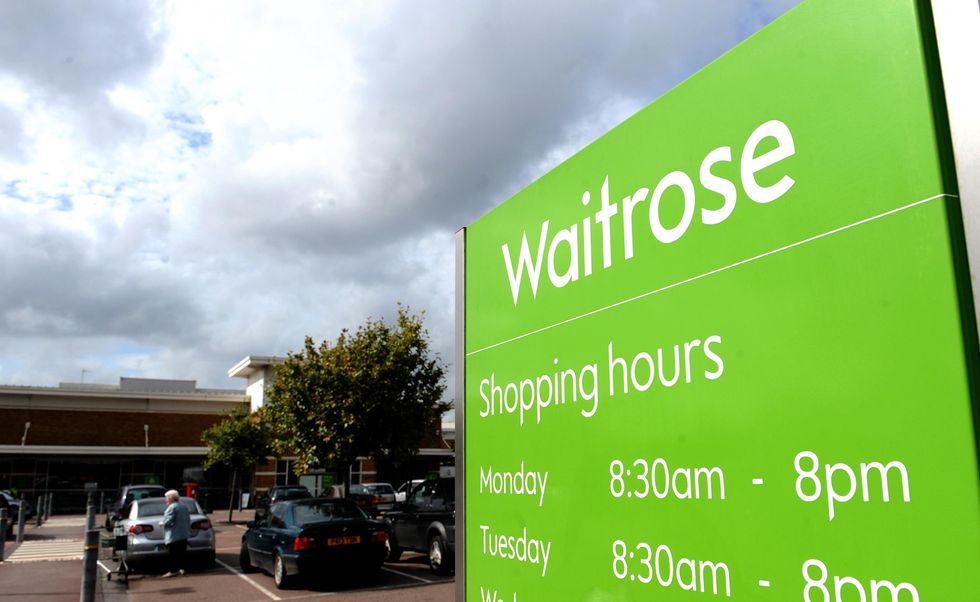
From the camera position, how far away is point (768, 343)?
1687 millimetres

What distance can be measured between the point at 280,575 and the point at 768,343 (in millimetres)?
13154

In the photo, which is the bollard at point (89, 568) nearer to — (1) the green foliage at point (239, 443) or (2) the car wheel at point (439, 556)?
(2) the car wheel at point (439, 556)

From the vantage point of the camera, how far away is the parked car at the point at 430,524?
14273mm

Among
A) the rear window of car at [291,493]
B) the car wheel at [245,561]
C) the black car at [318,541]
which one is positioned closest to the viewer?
the black car at [318,541]

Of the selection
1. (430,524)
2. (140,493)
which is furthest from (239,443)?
(430,524)

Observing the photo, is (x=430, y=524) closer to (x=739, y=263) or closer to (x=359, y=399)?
(x=359, y=399)

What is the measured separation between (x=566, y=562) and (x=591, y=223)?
1.10 metres

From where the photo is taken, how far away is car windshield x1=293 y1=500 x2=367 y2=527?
13.6m

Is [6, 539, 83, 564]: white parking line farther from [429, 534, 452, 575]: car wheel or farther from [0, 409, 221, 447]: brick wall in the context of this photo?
[0, 409, 221, 447]: brick wall

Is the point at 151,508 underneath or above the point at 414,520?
above

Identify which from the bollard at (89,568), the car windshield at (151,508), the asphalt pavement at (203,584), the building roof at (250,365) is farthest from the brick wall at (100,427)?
the bollard at (89,568)

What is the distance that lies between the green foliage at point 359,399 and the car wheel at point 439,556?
5977 millimetres

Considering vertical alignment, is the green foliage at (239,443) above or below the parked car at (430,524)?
above

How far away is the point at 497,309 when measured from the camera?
304cm
